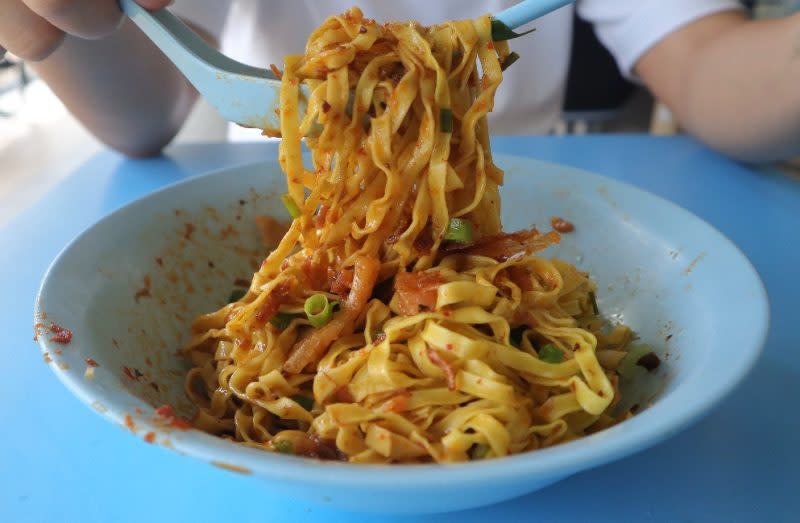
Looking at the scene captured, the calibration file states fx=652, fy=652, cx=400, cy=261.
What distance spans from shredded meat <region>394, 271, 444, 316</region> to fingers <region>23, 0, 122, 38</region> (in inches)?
31.8

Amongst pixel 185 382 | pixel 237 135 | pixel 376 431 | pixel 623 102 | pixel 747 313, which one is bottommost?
pixel 623 102

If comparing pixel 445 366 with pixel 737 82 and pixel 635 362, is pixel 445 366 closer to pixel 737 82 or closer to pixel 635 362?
pixel 635 362

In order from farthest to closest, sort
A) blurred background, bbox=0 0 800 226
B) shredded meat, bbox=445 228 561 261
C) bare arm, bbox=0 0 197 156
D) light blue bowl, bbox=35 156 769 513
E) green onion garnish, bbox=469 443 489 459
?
blurred background, bbox=0 0 800 226 < bare arm, bbox=0 0 197 156 < shredded meat, bbox=445 228 561 261 < green onion garnish, bbox=469 443 489 459 < light blue bowl, bbox=35 156 769 513

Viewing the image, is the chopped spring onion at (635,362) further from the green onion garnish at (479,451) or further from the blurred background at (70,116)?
the blurred background at (70,116)

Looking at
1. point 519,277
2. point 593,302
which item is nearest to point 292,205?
point 519,277

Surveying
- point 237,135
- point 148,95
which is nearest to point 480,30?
point 148,95

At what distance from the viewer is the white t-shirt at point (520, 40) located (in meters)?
2.48

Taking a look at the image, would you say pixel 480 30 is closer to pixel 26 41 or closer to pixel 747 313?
pixel 747 313

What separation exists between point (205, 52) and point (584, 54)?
333 cm

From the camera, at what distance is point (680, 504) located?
41.1 inches

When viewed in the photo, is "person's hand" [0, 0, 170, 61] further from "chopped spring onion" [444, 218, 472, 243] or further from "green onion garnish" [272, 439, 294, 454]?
"green onion garnish" [272, 439, 294, 454]

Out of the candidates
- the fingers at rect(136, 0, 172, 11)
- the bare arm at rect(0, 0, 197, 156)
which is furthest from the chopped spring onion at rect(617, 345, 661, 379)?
the bare arm at rect(0, 0, 197, 156)

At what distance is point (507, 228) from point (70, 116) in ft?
11.6

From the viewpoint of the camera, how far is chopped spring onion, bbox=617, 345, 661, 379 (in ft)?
4.03
